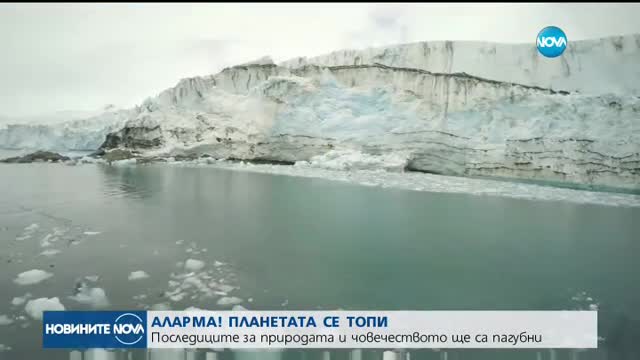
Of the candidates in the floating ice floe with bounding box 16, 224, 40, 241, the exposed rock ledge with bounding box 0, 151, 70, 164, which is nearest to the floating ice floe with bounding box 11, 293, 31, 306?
the floating ice floe with bounding box 16, 224, 40, 241

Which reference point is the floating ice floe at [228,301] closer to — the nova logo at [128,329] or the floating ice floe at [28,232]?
the nova logo at [128,329]

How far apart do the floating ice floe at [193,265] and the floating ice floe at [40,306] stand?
1.07 m

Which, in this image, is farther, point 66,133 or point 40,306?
point 66,133

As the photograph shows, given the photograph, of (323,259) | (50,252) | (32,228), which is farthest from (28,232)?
(323,259)

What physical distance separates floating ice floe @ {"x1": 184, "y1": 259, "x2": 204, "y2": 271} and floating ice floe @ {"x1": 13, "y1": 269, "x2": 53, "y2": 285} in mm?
1119

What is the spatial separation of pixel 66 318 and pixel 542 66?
30.9m

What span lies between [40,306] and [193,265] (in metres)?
1.21

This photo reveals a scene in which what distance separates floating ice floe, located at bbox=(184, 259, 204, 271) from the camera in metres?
3.54

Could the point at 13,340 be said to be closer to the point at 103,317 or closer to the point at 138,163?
the point at 103,317

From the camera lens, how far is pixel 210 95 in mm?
23734

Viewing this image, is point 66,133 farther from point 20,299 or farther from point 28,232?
point 20,299

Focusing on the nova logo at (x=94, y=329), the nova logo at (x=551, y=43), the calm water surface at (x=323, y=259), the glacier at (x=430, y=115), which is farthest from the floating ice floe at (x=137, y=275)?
the glacier at (x=430, y=115)

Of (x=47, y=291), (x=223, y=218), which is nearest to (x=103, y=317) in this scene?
(x=47, y=291)

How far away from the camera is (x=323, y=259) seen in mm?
4004
